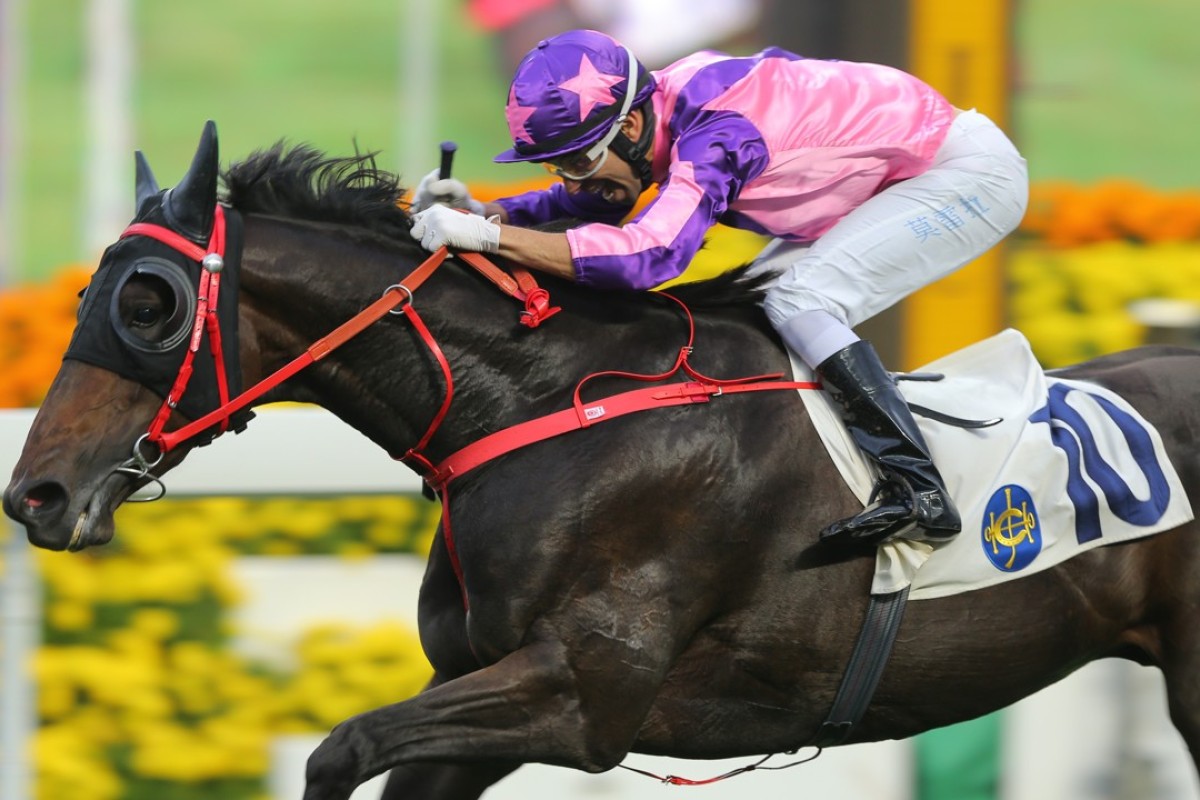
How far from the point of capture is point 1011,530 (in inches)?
140

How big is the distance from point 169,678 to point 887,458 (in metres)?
1.93

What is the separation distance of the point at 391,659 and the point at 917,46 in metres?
2.81

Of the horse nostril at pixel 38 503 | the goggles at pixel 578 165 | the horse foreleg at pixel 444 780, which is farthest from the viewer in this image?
the horse foreleg at pixel 444 780

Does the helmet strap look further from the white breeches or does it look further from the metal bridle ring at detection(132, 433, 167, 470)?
the metal bridle ring at detection(132, 433, 167, 470)

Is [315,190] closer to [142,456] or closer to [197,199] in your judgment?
[197,199]

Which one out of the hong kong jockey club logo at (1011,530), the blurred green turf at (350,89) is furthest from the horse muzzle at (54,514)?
the blurred green turf at (350,89)

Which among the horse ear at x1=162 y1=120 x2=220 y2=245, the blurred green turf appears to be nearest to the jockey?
the horse ear at x1=162 y1=120 x2=220 y2=245

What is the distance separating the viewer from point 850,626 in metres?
3.47

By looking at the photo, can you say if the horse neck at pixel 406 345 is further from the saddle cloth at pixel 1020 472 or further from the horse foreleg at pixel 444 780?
the horse foreleg at pixel 444 780

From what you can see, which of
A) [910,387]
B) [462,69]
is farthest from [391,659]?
[462,69]

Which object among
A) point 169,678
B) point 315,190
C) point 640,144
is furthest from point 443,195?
point 169,678

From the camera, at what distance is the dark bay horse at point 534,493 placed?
3.14m

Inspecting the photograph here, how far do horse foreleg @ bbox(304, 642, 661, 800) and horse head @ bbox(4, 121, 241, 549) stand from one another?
23.6 inches

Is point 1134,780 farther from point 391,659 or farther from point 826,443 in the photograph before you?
point 391,659
